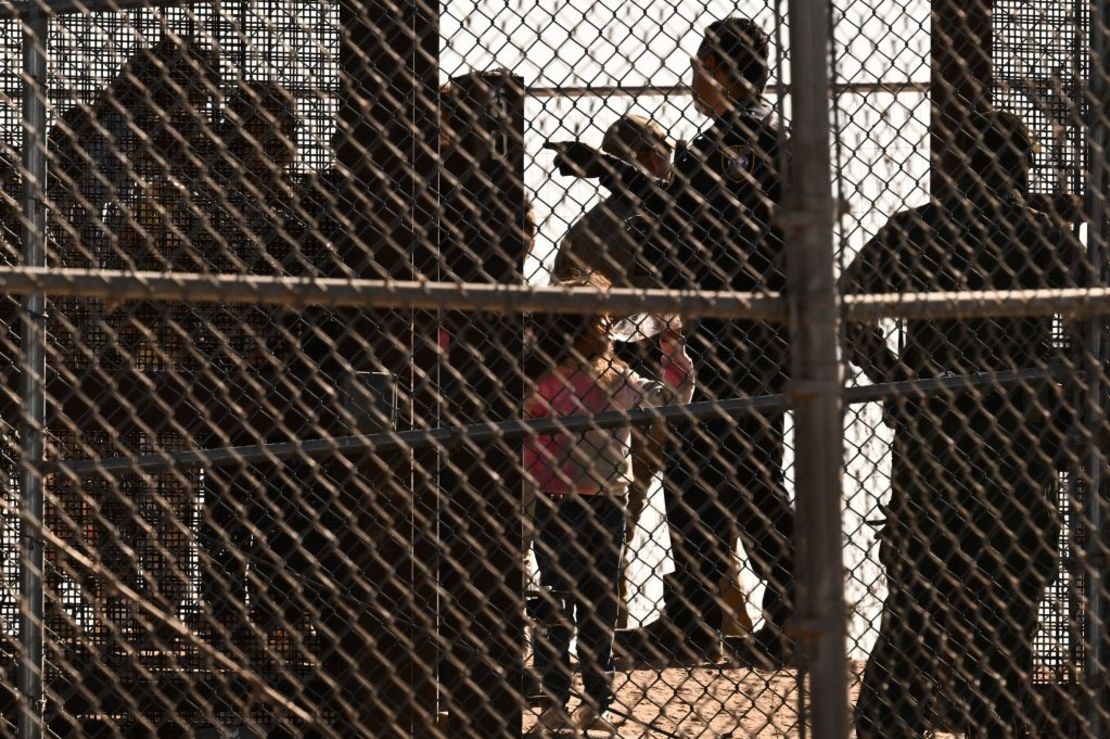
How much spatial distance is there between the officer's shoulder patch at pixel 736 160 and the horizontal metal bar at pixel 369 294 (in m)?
2.05

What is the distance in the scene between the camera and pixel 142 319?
4719 millimetres

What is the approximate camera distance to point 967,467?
4488mm

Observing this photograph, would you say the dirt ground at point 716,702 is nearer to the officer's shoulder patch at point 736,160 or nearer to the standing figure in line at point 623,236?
the standing figure in line at point 623,236

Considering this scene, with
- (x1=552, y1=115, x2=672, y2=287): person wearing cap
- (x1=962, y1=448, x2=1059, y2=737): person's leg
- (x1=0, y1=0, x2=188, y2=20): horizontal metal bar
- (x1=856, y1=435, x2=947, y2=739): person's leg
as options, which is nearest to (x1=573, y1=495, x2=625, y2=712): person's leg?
(x1=552, y1=115, x2=672, y2=287): person wearing cap

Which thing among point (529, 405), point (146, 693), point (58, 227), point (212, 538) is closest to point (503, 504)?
point (529, 405)

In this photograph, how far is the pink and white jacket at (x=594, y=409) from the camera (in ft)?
15.4

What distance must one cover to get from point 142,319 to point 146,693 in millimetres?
1101

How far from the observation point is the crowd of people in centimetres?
445

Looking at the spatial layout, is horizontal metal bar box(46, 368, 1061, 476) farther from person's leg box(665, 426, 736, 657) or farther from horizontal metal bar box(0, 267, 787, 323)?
horizontal metal bar box(0, 267, 787, 323)

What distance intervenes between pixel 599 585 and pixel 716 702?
2.34 feet

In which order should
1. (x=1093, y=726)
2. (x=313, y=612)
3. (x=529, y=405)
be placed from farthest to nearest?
(x=529, y=405), (x=313, y=612), (x=1093, y=726)

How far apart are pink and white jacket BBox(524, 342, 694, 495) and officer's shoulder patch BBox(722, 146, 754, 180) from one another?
0.57 m

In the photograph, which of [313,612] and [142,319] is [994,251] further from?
[142,319]

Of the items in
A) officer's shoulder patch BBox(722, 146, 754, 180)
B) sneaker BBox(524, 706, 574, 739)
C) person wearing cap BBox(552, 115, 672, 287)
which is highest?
officer's shoulder patch BBox(722, 146, 754, 180)
